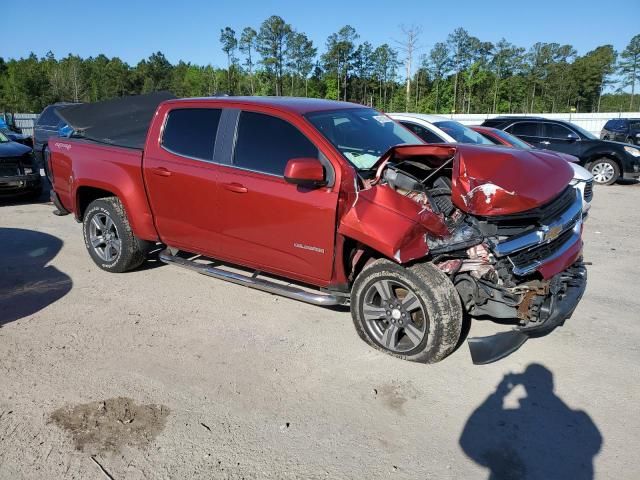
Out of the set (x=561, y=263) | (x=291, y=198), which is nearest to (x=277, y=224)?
(x=291, y=198)

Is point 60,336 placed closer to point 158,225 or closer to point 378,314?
point 158,225

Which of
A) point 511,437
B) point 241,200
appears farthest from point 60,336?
point 511,437

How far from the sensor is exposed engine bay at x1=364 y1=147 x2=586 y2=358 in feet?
11.3

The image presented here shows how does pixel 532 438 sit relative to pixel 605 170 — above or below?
below

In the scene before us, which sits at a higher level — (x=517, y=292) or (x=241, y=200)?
(x=241, y=200)

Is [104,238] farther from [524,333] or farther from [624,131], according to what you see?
[624,131]

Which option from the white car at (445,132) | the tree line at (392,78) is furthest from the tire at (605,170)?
the tree line at (392,78)

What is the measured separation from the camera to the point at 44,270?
19.6 ft

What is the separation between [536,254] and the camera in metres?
3.58

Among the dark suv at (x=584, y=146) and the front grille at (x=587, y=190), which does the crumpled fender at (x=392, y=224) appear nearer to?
the front grille at (x=587, y=190)

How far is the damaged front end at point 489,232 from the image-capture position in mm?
3439

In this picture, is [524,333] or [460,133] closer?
[524,333]

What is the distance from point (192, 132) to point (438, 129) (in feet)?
16.6

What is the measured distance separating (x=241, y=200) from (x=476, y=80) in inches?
2474
